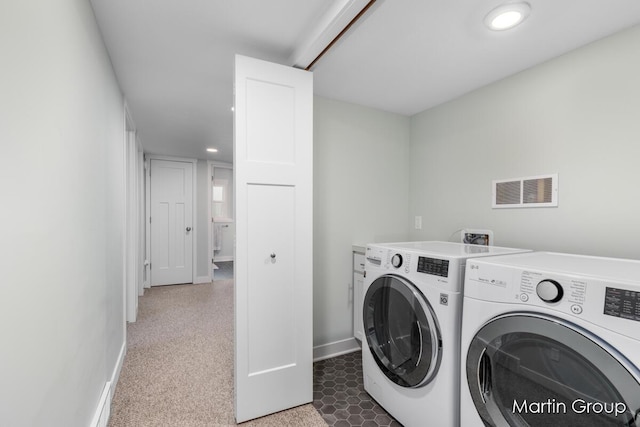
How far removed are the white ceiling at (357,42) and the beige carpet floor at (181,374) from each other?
85.4 inches

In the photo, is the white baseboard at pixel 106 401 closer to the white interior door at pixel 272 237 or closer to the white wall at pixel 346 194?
the white interior door at pixel 272 237

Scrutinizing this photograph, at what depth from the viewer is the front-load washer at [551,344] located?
0.85 m

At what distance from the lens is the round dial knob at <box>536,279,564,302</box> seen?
99 centimetres

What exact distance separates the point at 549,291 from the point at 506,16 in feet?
4.35

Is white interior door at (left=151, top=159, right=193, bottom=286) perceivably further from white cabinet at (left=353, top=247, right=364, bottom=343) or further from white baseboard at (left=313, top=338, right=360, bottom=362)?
white cabinet at (left=353, top=247, right=364, bottom=343)

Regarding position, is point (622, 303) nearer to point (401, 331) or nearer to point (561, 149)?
point (401, 331)

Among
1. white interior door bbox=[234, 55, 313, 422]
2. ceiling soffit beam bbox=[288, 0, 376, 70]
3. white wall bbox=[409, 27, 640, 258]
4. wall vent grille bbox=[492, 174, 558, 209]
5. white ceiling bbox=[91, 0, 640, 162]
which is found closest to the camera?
ceiling soffit beam bbox=[288, 0, 376, 70]

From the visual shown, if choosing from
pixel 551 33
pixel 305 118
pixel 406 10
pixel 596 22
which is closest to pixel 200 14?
pixel 305 118

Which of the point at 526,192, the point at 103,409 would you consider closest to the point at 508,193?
the point at 526,192

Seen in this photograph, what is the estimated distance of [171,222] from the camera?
4.81 meters

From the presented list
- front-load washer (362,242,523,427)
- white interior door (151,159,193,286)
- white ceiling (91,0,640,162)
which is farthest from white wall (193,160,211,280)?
front-load washer (362,242,523,427)

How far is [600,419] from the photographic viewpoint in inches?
35.2

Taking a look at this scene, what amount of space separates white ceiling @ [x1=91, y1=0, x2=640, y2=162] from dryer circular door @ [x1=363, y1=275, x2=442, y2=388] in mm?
1380

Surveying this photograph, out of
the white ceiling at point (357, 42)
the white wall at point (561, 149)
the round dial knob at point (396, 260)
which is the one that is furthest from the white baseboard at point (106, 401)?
the white wall at point (561, 149)
